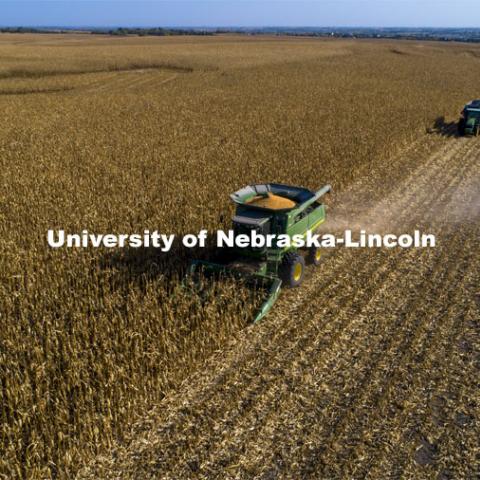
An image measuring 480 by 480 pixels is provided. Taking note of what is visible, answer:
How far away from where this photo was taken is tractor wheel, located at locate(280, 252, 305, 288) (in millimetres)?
7117

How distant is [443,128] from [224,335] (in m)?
17.4

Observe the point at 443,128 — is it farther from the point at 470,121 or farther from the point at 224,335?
the point at 224,335

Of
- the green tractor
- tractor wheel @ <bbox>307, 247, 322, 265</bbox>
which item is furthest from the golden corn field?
the green tractor

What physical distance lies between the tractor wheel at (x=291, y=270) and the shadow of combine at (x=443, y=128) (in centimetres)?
1412

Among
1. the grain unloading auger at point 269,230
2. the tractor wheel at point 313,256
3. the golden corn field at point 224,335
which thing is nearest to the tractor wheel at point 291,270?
the grain unloading auger at point 269,230

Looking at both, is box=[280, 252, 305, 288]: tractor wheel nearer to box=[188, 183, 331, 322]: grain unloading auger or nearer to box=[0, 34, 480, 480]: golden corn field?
box=[188, 183, 331, 322]: grain unloading auger

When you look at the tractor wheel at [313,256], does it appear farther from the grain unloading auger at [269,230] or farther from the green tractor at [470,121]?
the green tractor at [470,121]

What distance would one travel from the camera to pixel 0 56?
4431 centimetres

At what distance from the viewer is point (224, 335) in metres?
6.04

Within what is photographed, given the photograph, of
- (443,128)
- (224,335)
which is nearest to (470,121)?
(443,128)

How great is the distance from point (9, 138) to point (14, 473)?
14863mm

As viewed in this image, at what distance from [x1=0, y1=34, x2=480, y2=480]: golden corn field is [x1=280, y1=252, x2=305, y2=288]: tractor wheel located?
0.85 feet

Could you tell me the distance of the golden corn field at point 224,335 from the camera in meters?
4.42

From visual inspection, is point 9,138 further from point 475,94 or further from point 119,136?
point 475,94
